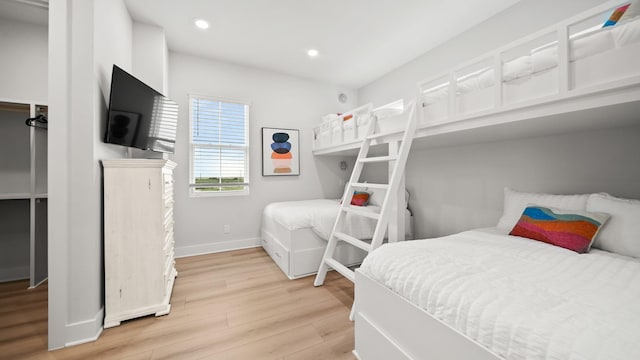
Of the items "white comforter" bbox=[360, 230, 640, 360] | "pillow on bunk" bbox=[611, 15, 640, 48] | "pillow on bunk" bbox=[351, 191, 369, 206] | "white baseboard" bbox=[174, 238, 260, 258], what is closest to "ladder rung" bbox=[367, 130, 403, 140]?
"pillow on bunk" bbox=[351, 191, 369, 206]

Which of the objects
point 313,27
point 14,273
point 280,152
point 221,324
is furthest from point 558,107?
point 14,273

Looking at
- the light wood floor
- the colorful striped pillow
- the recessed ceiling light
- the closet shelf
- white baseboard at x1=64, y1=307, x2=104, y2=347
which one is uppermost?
the recessed ceiling light

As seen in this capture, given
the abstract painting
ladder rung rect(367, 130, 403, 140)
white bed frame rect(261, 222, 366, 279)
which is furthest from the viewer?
the abstract painting

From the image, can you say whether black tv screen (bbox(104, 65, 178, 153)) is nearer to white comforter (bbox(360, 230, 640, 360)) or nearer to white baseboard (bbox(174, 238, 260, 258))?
white baseboard (bbox(174, 238, 260, 258))

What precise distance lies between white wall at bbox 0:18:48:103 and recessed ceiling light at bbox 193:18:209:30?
4.72ft

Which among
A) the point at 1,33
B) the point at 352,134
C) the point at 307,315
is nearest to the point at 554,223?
the point at 307,315

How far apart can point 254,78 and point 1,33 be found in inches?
93.0

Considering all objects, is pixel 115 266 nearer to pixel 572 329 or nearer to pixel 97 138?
pixel 97 138

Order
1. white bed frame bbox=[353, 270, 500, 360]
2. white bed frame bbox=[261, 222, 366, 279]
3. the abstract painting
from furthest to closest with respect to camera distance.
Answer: the abstract painting, white bed frame bbox=[261, 222, 366, 279], white bed frame bbox=[353, 270, 500, 360]

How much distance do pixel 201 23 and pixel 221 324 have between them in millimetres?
2821

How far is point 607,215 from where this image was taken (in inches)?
53.6

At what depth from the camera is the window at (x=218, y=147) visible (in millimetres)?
3133

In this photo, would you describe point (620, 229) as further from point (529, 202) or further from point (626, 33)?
point (626, 33)

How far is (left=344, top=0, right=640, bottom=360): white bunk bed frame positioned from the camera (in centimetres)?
89
